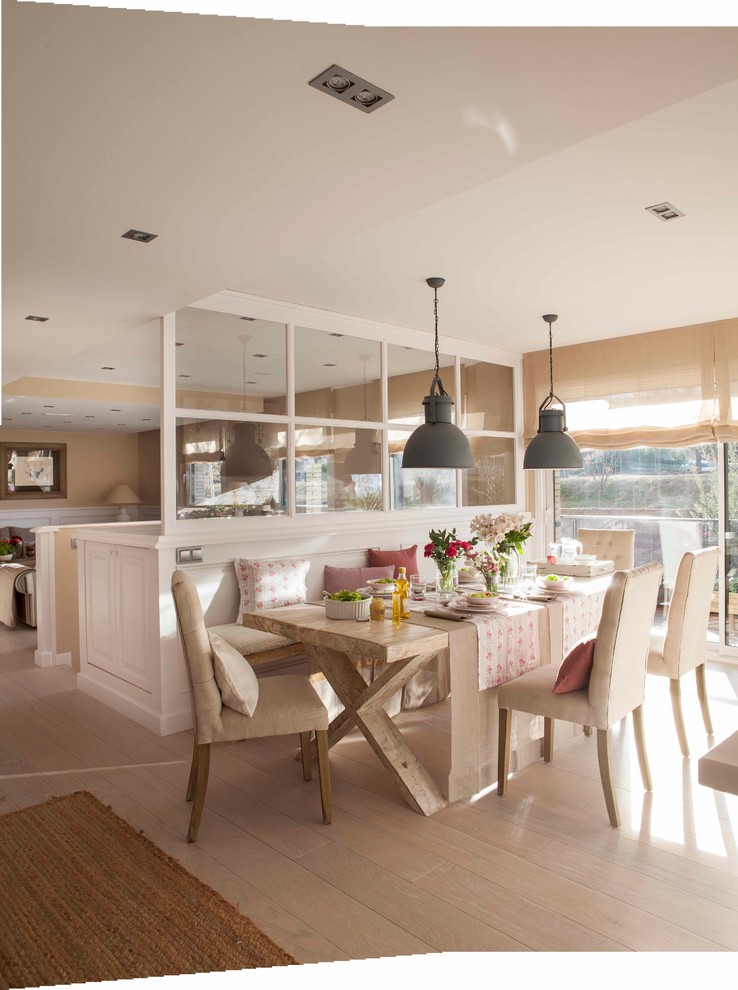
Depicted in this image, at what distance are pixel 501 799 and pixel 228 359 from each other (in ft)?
9.24

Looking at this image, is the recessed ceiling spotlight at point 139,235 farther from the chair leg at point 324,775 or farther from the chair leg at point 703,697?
the chair leg at point 703,697

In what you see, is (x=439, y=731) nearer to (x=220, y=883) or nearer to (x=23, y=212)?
(x=220, y=883)

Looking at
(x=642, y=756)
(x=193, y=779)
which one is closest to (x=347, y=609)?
(x=193, y=779)

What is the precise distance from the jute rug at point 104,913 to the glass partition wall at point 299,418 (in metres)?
1.82

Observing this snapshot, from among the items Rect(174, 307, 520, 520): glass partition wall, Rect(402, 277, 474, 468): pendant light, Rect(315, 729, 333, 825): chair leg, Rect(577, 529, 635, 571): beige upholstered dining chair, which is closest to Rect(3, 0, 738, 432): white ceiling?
Rect(174, 307, 520, 520): glass partition wall

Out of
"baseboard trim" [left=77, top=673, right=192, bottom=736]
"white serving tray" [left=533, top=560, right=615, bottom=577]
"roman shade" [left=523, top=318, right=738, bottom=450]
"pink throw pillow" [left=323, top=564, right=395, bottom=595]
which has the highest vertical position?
"roman shade" [left=523, top=318, right=738, bottom=450]

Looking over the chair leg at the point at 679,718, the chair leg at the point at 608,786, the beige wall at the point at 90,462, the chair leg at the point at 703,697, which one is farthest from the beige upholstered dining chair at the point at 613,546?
the beige wall at the point at 90,462

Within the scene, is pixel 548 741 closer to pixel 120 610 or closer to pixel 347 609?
pixel 347 609

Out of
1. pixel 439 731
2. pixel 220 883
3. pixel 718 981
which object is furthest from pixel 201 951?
pixel 439 731

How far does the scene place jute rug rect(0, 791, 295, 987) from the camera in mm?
1978

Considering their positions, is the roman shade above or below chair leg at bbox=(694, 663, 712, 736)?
above

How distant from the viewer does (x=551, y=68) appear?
1.63 m

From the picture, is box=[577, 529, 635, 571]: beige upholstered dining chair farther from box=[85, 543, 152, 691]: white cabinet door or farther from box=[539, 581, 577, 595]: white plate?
box=[85, 543, 152, 691]: white cabinet door

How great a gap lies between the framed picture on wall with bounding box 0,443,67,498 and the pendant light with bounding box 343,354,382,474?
669 cm
